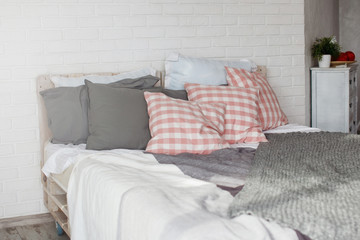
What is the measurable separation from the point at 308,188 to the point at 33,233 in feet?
6.17

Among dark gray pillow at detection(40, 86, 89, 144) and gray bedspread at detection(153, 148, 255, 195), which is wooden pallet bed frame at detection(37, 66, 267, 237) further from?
gray bedspread at detection(153, 148, 255, 195)

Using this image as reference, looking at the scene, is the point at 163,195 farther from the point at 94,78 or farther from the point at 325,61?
the point at 325,61

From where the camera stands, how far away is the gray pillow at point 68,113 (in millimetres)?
2803

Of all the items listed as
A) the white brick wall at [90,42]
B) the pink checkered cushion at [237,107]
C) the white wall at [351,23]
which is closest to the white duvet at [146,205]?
the pink checkered cushion at [237,107]

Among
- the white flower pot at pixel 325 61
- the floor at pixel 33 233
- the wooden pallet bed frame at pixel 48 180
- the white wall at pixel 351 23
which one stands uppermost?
the white wall at pixel 351 23

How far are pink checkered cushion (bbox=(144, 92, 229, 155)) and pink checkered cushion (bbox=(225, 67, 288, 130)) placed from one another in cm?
44

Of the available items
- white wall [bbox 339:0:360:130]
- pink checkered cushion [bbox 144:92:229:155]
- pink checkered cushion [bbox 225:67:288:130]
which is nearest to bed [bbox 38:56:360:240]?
pink checkered cushion [bbox 144:92:229:155]

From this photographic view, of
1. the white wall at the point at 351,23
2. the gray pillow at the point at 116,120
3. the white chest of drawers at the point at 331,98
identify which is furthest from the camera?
the white wall at the point at 351,23

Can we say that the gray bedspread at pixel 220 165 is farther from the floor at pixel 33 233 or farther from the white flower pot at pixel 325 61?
the white flower pot at pixel 325 61

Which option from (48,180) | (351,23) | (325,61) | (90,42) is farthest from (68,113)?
(351,23)

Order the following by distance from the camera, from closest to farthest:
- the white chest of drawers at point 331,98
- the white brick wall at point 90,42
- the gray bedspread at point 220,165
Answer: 1. the gray bedspread at point 220,165
2. the white brick wall at point 90,42
3. the white chest of drawers at point 331,98

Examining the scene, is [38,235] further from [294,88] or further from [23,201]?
[294,88]

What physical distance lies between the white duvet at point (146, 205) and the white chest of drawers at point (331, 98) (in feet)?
6.78

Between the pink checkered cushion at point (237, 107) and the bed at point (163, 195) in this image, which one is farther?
the pink checkered cushion at point (237, 107)
